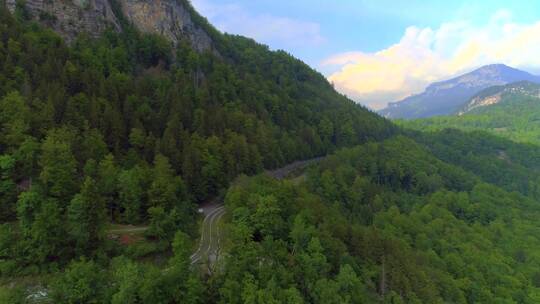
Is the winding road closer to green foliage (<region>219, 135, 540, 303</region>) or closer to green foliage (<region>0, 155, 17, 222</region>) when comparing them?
green foliage (<region>219, 135, 540, 303</region>)

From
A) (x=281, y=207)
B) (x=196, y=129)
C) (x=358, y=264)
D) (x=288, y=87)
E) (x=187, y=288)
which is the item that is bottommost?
(x=358, y=264)

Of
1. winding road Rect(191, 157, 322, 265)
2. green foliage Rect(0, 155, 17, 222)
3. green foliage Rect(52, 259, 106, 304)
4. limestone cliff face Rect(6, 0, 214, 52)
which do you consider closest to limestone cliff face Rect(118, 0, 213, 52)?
limestone cliff face Rect(6, 0, 214, 52)

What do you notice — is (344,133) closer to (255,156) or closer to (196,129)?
(255,156)

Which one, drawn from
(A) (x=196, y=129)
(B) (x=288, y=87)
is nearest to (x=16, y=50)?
(A) (x=196, y=129)

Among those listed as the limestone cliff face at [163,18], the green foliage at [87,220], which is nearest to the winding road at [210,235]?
the green foliage at [87,220]

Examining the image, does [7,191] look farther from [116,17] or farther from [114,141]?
[116,17]
